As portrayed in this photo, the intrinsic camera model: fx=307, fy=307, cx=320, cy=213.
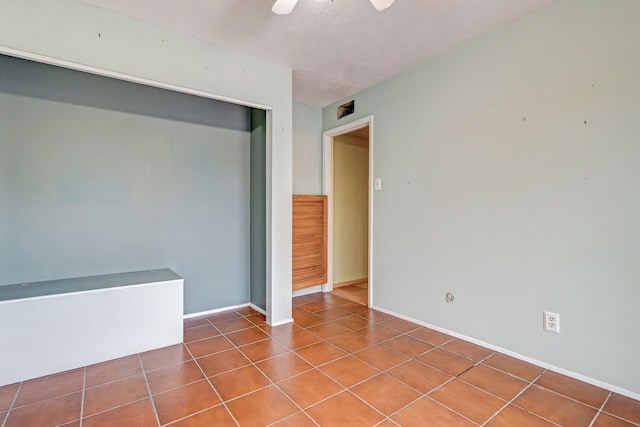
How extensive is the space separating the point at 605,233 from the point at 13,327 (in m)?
3.76

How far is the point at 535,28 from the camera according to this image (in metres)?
2.15

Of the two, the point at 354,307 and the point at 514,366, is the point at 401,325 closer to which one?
the point at 354,307

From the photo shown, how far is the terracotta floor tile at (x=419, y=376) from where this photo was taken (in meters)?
1.95

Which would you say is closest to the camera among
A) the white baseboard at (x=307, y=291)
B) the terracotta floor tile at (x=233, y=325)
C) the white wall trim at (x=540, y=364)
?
the white wall trim at (x=540, y=364)

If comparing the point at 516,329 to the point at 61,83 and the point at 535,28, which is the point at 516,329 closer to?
the point at 535,28

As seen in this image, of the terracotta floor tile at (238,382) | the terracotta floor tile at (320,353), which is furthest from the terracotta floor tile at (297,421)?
the terracotta floor tile at (320,353)

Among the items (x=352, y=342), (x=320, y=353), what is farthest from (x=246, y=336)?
(x=352, y=342)

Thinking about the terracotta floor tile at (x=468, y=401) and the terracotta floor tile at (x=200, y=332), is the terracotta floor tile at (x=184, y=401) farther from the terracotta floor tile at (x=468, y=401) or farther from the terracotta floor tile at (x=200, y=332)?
the terracotta floor tile at (x=468, y=401)

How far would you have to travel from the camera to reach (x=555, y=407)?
1.74 meters

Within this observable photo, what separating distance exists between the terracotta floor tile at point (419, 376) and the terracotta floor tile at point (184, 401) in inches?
46.2

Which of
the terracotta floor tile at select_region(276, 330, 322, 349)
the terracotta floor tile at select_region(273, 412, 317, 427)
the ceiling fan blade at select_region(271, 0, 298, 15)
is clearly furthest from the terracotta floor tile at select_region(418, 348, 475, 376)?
the ceiling fan blade at select_region(271, 0, 298, 15)

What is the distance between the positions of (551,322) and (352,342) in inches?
56.8

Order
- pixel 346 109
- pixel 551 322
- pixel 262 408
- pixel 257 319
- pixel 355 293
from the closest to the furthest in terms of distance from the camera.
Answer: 1. pixel 262 408
2. pixel 551 322
3. pixel 257 319
4. pixel 346 109
5. pixel 355 293

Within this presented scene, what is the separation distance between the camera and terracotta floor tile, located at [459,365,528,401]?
1.88 m
